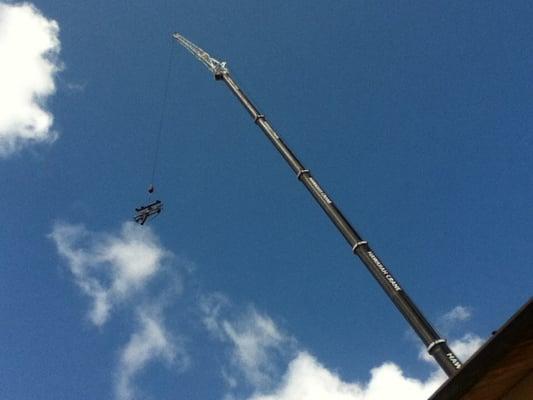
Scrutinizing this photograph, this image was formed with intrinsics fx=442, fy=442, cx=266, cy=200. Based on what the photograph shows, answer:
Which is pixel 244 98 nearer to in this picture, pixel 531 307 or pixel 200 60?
pixel 200 60

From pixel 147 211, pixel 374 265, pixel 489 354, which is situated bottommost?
pixel 489 354

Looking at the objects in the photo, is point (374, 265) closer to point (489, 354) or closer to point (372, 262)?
point (372, 262)

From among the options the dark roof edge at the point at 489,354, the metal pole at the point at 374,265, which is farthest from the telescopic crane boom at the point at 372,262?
the dark roof edge at the point at 489,354

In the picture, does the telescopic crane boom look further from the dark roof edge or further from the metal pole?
the dark roof edge

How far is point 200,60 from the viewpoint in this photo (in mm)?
36906

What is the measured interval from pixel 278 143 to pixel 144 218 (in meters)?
14.3

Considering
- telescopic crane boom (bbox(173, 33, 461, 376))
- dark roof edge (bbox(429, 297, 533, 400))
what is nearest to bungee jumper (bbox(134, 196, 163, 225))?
telescopic crane boom (bbox(173, 33, 461, 376))

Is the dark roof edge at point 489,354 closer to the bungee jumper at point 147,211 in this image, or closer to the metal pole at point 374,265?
the metal pole at point 374,265

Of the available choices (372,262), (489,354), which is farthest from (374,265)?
(489,354)

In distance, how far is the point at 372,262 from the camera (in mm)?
14508

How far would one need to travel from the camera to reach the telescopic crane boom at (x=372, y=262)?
38.2 feet

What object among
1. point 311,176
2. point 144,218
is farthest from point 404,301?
point 144,218

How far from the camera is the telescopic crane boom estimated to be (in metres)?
11.6

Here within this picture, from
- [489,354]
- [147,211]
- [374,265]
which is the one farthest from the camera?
[147,211]
